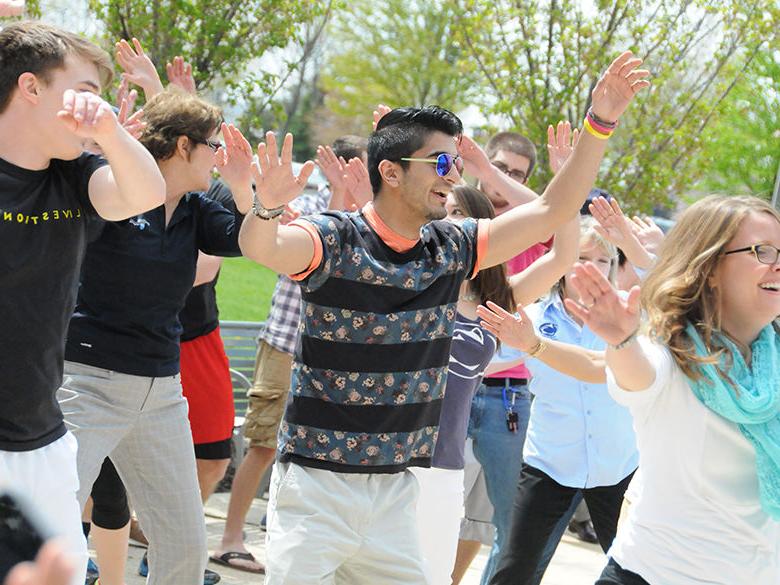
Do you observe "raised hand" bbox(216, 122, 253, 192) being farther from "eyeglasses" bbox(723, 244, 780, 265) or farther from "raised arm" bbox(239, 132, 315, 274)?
"eyeglasses" bbox(723, 244, 780, 265)

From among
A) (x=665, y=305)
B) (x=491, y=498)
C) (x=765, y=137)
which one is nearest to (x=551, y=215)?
(x=665, y=305)

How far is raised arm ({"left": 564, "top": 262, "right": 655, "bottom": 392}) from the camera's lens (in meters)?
3.02

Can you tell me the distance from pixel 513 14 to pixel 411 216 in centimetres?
656

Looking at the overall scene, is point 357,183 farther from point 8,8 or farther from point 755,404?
point 755,404

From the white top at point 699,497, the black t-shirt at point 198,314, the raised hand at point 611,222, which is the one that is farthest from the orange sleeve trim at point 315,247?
the black t-shirt at point 198,314

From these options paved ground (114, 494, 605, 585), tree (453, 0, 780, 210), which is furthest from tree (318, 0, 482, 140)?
paved ground (114, 494, 605, 585)

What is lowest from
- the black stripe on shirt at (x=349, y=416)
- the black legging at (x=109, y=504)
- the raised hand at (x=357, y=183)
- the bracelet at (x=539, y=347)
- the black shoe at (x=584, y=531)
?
the black shoe at (x=584, y=531)

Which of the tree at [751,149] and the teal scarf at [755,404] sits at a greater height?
the tree at [751,149]

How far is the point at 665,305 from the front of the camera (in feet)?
11.6

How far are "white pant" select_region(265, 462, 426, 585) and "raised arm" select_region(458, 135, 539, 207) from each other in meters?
1.54

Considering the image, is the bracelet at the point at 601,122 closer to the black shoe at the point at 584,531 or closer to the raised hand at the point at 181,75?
the raised hand at the point at 181,75

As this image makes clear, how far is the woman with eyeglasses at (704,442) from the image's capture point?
10.8 feet

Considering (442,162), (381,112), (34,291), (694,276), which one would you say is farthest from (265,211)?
(694,276)

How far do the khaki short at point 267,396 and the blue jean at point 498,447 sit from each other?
1404 millimetres
